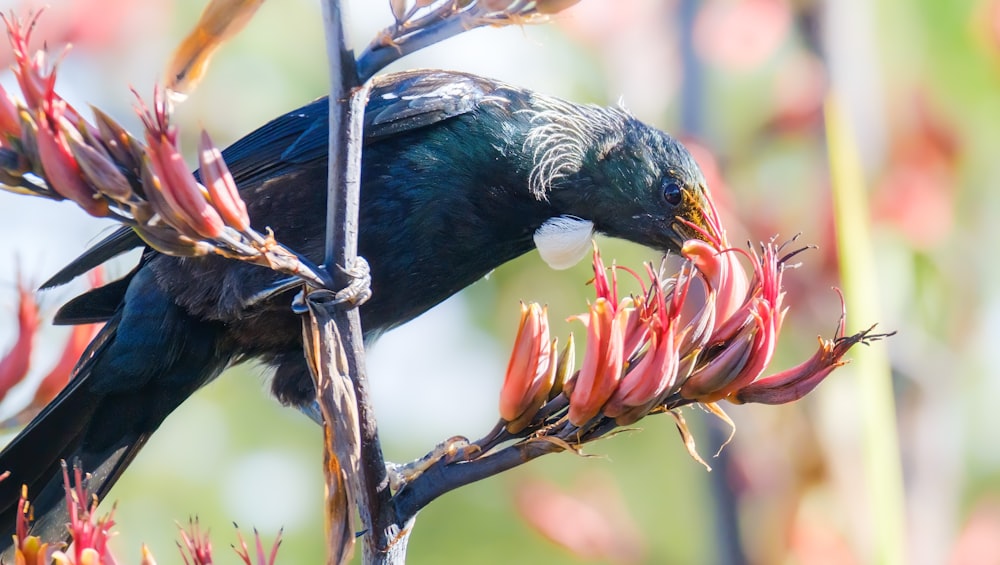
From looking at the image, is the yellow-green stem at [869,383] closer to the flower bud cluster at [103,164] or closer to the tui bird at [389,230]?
the tui bird at [389,230]

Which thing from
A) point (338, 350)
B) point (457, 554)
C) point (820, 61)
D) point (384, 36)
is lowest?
point (457, 554)

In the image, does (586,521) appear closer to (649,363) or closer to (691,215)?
(691,215)

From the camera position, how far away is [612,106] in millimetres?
3162

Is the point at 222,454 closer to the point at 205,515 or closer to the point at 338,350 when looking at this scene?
the point at 205,515

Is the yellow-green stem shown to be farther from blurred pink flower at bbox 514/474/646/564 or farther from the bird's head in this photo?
blurred pink flower at bbox 514/474/646/564

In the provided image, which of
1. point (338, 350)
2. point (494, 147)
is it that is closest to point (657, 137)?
point (494, 147)

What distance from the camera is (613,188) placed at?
287 cm

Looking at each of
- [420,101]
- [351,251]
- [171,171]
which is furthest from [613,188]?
[171,171]

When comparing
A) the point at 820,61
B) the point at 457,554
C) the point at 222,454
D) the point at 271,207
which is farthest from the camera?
the point at 222,454

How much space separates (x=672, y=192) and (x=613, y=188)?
0.15 meters

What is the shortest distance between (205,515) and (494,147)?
4476mm

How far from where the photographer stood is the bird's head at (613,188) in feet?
Result: 9.19

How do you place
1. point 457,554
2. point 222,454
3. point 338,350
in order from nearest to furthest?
point 338,350 → point 457,554 → point 222,454

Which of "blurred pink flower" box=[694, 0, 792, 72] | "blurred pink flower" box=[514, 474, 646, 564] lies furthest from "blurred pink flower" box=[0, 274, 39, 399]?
"blurred pink flower" box=[694, 0, 792, 72]
